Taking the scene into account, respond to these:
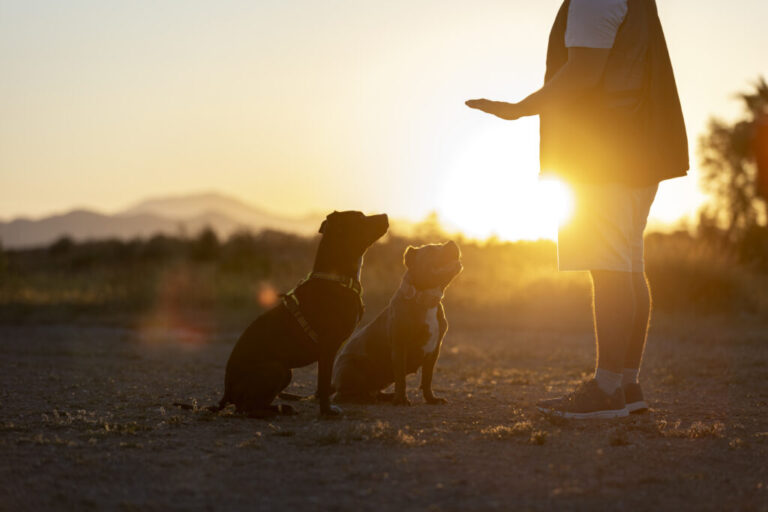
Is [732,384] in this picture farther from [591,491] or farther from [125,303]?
[125,303]

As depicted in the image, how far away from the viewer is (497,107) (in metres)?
4.82

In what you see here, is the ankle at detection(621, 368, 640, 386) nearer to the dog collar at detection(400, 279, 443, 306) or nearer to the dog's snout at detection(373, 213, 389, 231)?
the dog collar at detection(400, 279, 443, 306)

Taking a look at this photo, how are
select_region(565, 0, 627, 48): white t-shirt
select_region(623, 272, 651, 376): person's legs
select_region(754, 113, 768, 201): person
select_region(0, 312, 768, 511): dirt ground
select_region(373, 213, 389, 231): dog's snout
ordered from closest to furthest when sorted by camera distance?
select_region(0, 312, 768, 511): dirt ground
select_region(565, 0, 627, 48): white t-shirt
select_region(623, 272, 651, 376): person's legs
select_region(373, 213, 389, 231): dog's snout
select_region(754, 113, 768, 201): person

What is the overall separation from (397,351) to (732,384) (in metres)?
3.37

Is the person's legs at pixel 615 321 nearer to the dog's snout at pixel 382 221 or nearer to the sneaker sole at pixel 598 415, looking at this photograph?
the sneaker sole at pixel 598 415

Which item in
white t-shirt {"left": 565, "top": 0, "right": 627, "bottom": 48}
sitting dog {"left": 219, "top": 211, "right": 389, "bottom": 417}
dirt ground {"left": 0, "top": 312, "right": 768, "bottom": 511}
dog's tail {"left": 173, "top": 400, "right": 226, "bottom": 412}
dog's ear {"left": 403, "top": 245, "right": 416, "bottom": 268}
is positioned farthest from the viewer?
dog's ear {"left": 403, "top": 245, "right": 416, "bottom": 268}

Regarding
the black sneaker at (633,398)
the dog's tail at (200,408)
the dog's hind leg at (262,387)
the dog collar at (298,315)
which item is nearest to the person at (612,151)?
the black sneaker at (633,398)

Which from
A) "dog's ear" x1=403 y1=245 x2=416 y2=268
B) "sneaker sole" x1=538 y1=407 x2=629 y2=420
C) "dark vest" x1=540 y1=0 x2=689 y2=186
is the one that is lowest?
"sneaker sole" x1=538 y1=407 x2=629 y2=420

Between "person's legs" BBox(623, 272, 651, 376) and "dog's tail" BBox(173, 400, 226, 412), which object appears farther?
"dog's tail" BBox(173, 400, 226, 412)

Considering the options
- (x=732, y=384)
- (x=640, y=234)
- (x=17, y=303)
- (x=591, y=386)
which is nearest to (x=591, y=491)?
(x=591, y=386)

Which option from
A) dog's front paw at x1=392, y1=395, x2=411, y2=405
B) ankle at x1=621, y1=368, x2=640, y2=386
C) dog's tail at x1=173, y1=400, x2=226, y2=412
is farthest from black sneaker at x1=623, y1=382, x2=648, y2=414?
dog's tail at x1=173, y1=400, x2=226, y2=412

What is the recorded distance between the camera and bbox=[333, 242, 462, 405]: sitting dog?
546 cm

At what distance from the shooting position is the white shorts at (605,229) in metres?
4.66

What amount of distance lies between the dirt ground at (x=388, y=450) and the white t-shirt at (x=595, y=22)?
2300 mm
